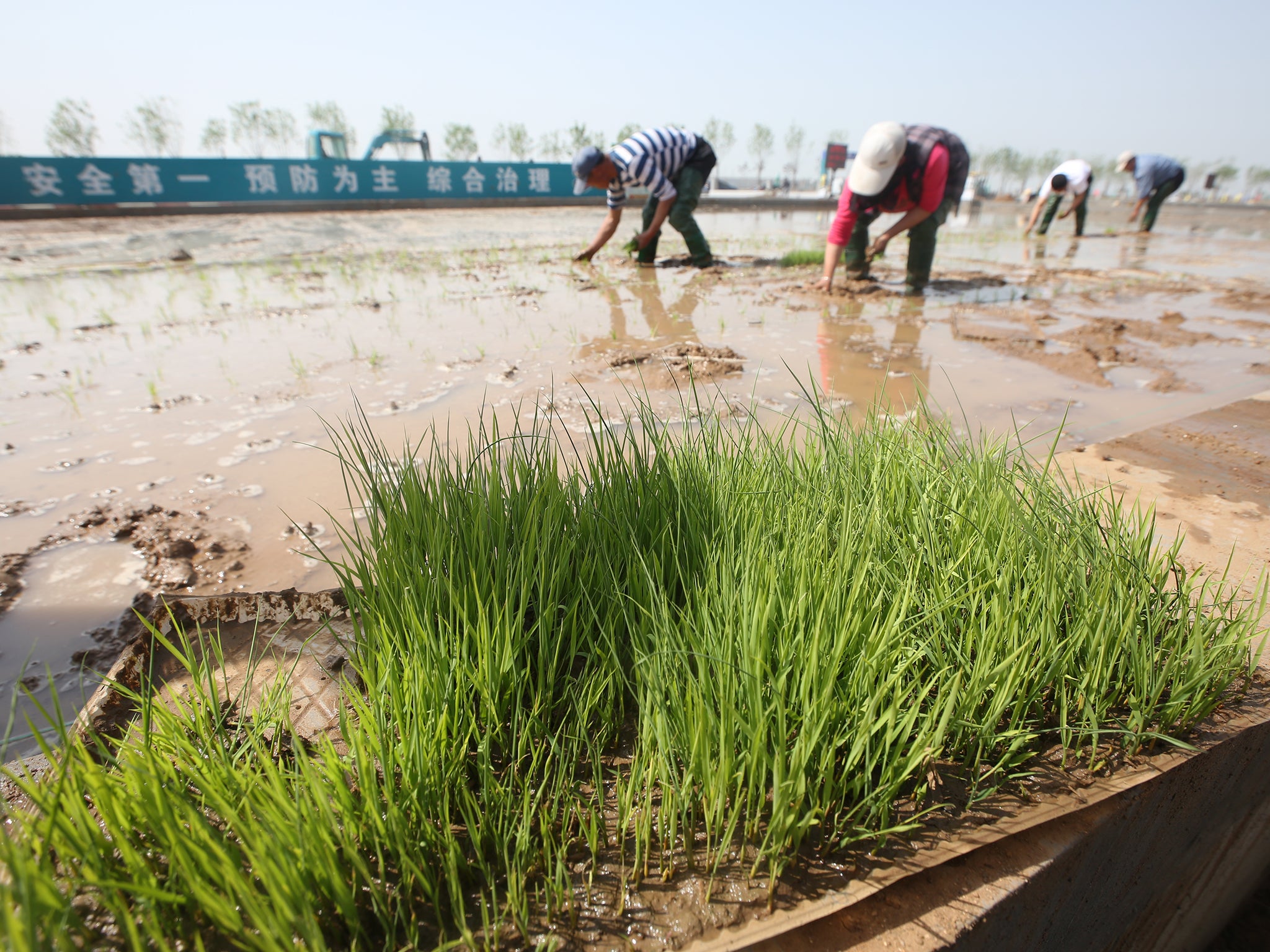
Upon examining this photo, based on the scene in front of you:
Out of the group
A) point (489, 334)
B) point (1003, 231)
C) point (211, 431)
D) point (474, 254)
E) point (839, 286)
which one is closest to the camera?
point (211, 431)

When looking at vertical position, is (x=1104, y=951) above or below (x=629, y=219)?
below

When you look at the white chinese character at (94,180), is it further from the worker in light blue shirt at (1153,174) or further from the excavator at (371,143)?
the worker in light blue shirt at (1153,174)

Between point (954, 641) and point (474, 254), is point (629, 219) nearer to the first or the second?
point (474, 254)

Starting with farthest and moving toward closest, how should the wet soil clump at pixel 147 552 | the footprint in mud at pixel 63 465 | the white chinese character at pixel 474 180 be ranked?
the white chinese character at pixel 474 180
the footprint in mud at pixel 63 465
the wet soil clump at pixel 147 552

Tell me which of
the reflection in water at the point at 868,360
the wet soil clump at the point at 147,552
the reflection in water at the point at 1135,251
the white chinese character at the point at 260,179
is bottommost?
the wet soil clump at the point at 147,552

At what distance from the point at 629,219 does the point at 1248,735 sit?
50.3ft

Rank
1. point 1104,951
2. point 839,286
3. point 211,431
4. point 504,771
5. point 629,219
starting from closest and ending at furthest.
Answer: point 504,771, point 1104,951, point 211,431, point 839,286, point 629,219

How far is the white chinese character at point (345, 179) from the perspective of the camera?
1570cm

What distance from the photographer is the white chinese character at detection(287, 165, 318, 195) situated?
49.8 ft

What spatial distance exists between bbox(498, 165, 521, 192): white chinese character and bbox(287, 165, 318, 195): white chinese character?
15.5 ft

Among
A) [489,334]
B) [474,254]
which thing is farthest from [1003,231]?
[489,334]

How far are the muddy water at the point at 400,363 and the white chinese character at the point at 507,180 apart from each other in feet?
36.5

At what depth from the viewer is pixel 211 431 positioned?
2.94 metres

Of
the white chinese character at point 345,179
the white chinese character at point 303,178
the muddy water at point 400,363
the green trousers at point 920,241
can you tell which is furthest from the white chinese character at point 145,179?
the green trousers at point 920,241
